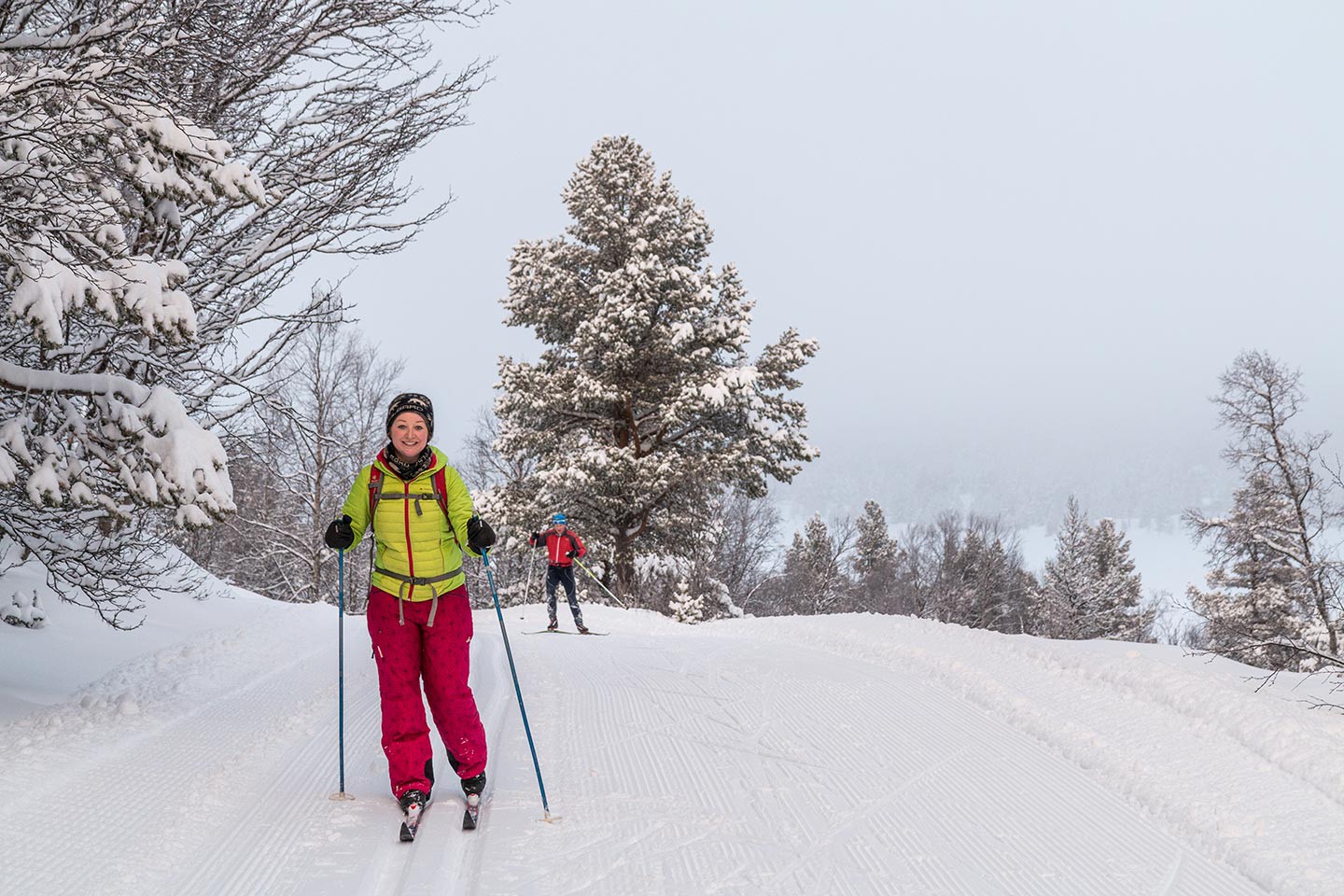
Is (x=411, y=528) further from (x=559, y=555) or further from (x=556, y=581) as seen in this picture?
(x=556, y=581)

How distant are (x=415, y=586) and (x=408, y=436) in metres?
0.72

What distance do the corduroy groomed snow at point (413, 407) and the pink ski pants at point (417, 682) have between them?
2.71 ft

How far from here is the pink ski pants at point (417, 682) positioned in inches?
154

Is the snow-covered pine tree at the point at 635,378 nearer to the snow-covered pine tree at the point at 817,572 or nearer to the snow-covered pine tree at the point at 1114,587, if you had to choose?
the snow-covered pine tree at the point at 817,572

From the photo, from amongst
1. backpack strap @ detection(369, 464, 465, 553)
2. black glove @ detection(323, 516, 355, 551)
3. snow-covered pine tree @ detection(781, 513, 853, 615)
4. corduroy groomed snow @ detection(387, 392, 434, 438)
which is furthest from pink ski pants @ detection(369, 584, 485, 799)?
snow-covered pine tree @ detection(781, 513, 853, 615)

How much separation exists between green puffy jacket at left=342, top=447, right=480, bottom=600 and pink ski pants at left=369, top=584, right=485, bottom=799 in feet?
0.31

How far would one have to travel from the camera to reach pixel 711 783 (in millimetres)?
4375

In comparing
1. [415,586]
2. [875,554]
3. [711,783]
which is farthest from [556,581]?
[875,554]

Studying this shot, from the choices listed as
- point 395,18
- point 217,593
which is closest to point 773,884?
point 395,18

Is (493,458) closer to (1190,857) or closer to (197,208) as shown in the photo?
(197,208)

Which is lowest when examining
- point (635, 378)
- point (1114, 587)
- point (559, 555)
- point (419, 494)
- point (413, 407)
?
point (1114, 587)

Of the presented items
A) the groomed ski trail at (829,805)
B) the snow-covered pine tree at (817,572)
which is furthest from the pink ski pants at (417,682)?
the snow-covered pine tree at (817,572)

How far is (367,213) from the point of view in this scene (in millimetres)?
7137

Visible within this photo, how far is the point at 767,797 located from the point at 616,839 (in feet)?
3.08
